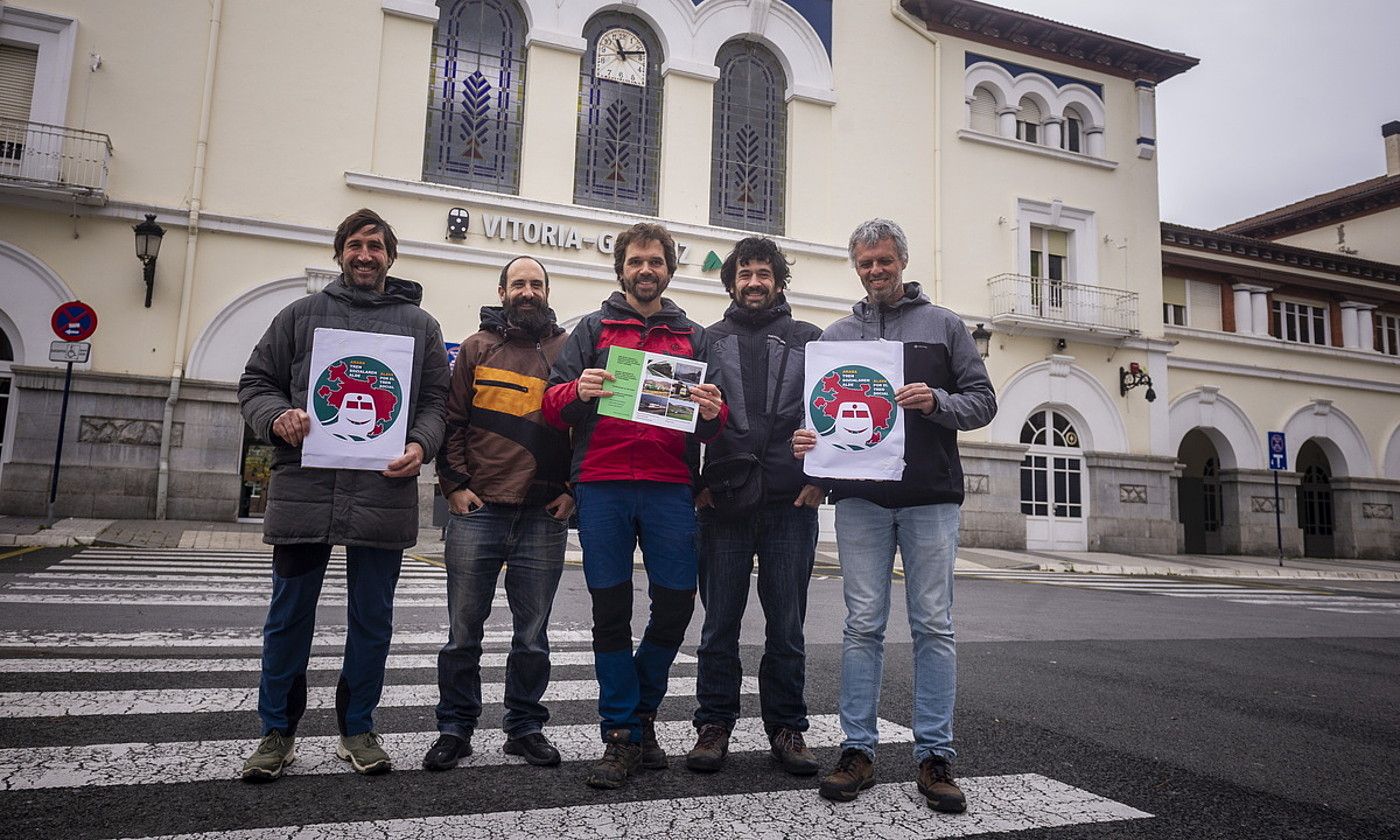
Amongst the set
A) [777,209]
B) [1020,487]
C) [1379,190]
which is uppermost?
[1379,190]

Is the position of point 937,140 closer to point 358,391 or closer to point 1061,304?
point 1061,304

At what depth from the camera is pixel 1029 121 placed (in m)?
23.4

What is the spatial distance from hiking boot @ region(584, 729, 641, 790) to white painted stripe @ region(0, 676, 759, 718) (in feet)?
4.36

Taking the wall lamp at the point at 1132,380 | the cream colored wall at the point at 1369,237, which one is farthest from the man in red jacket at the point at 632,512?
the cream colored wall at the point at 1369,237

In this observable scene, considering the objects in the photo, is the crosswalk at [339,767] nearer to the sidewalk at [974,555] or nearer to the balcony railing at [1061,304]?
the sidewalk at [974,555]

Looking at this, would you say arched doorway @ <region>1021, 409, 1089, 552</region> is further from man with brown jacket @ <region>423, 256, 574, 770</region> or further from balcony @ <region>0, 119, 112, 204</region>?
balcony @ <region>0, 119, 112, 204</region>

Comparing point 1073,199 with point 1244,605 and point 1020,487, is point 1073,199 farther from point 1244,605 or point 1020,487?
A: point 1244,605

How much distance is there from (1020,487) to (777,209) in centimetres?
901

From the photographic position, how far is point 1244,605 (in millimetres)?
11812

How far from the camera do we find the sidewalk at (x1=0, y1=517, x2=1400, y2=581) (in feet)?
39.9

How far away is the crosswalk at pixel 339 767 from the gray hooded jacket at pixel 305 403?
93 centimetres

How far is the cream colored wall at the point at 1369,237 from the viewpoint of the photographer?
101 feet

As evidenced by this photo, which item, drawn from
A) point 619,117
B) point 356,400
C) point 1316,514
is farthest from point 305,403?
point 1316,514

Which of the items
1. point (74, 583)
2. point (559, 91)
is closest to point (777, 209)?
point (559, 91)
